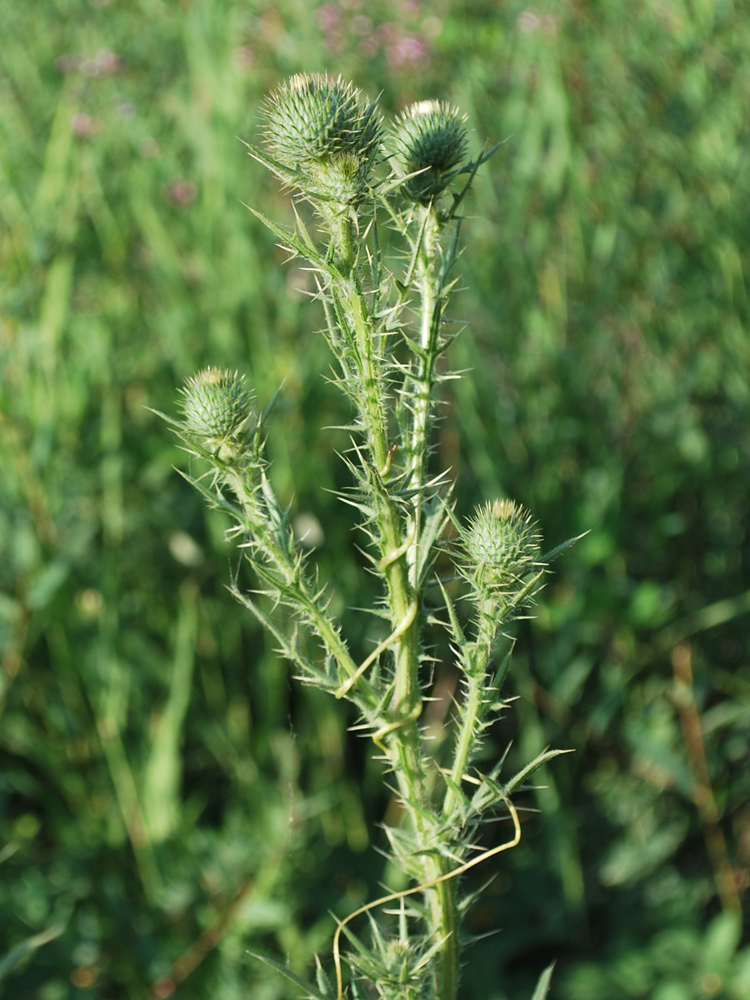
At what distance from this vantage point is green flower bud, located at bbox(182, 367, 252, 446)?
691 millimetres

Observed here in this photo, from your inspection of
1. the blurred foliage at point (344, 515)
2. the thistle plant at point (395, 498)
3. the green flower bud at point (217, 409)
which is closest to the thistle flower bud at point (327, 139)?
the thistle plant at point (395, 498)

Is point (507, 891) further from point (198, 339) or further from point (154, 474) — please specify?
point (198, 339)

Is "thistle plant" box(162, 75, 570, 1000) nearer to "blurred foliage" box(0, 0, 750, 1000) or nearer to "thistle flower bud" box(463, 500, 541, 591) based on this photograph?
"thistle flower bud" box(463, 500, 541, 591)

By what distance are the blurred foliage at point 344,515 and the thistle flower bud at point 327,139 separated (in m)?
0.95

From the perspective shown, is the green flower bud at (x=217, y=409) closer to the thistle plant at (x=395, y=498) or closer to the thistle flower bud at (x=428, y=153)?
the thistle plant at (x=395, y=498)

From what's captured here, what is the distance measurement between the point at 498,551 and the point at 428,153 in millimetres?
296

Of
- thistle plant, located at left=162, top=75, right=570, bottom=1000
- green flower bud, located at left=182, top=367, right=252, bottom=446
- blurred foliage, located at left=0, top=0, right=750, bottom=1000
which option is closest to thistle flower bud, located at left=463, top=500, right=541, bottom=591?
thistle plant, located at left=162, top=75, right=570, bottom=1000

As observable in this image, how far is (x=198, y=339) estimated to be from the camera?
6.49 feet

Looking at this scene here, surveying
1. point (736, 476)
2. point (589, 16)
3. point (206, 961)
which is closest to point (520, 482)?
point (736, 476)

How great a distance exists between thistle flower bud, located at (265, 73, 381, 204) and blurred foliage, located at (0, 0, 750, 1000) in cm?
95

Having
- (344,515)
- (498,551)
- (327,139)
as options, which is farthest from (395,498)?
(344,515)

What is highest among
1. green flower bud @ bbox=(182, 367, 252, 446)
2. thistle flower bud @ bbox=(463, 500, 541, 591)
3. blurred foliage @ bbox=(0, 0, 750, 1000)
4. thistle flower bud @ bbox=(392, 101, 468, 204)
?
thistle flower bud @ bbox=(392, 101, 468, 204)

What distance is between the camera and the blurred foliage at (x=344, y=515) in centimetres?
164

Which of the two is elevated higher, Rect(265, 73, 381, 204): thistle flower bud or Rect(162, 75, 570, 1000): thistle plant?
Rect(265, 73, 381, 204): thistle flower bud
